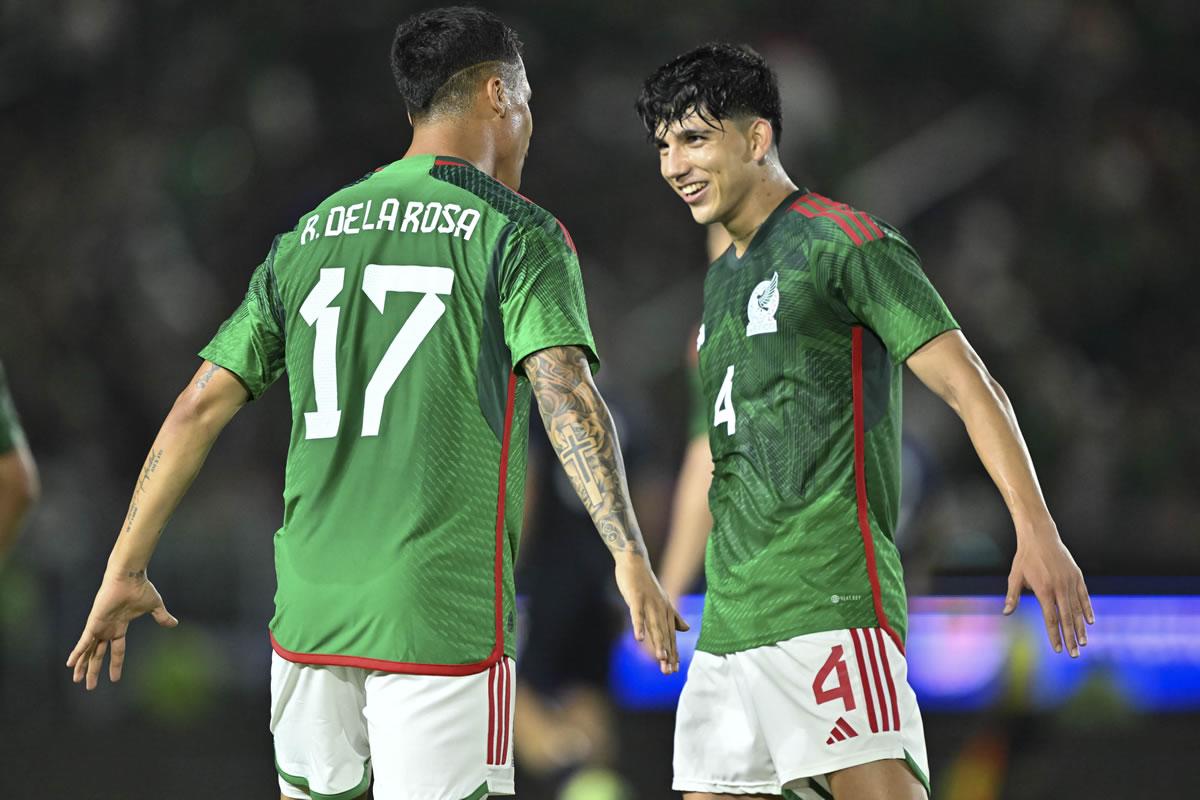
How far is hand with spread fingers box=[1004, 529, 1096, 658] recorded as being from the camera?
269 cm

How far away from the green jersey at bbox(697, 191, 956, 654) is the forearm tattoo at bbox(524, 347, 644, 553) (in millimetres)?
621

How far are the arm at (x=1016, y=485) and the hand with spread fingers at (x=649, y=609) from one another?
611mm

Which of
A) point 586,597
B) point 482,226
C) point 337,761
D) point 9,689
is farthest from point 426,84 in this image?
point 9,689

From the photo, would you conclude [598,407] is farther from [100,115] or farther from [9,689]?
[100,115]

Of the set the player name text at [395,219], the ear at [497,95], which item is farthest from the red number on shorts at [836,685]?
the ear at [497,95]

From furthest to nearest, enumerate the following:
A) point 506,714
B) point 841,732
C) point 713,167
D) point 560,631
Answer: point 560,631 → point 713,167 → point 841,732 → point 506,714

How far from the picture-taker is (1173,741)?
22.0ft

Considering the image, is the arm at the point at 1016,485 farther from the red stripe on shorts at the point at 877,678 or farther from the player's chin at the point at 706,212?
the player's chin at the point at 706,212

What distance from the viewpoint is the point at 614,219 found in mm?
11234

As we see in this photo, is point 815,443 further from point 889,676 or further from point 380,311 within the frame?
point 380,311

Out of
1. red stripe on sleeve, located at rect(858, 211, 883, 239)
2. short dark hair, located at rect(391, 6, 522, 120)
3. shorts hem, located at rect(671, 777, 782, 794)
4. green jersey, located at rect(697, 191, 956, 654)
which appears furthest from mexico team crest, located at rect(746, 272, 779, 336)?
shorts hem, located at rect(671, 777, 782, 794)

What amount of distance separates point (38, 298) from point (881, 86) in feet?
21.9

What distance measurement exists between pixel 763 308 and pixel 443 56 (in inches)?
35.2

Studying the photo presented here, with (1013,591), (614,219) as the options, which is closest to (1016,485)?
(1013,591)
